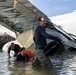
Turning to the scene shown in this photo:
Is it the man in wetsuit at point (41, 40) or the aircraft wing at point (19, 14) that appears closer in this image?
the man in wetsuit at point (41, 40)

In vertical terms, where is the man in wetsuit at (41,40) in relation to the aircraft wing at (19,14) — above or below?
below

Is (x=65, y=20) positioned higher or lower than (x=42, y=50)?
higher

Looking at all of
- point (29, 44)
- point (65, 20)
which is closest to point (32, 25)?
point (29, 44)

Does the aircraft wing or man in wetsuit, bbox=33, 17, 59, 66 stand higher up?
the aircraft wing

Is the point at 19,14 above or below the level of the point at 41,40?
above

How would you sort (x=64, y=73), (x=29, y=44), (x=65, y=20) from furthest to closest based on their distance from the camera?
1. (x=65, y=20)
2. (x=29, y=44)
3. (x=64, y=73)

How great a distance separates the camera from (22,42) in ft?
74.9

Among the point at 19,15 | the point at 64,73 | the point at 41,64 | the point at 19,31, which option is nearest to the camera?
the point at 64,73

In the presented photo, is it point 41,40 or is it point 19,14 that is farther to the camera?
point 19,14

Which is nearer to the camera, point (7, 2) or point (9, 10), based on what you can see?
point (7, 2)

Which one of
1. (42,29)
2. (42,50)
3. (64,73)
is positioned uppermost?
(42,29)

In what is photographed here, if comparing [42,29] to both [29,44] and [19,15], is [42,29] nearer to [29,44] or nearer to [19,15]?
[19,15]

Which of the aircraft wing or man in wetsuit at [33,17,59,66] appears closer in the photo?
man in wetsuit at [33,17,59,66]

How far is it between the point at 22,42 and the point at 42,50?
12.0 meters
